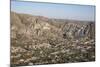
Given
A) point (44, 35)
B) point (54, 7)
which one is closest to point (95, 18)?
point (54, 7)

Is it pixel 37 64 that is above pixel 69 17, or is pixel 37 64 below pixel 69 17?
below

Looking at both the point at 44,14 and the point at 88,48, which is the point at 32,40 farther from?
the point at 88,48

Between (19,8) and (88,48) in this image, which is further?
(88,48)

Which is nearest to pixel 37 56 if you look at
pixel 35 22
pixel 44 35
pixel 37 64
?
pixel 37 64

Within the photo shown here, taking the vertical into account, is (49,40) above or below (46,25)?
Result: below

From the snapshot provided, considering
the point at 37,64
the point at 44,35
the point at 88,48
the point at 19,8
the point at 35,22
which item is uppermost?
the point at 19,8

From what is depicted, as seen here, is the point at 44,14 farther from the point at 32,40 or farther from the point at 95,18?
the point at 95,18
